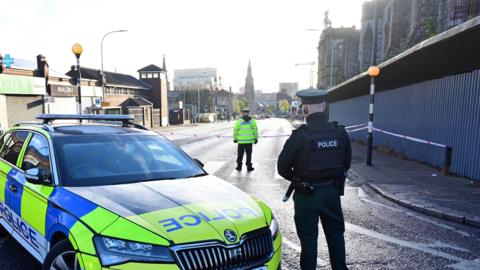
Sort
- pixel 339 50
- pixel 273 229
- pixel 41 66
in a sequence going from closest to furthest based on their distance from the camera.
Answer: pixel 273 229 < pixel 41 66 < pixel 339 50

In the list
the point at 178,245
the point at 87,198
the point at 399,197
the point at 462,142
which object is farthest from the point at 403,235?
the point at 462,142

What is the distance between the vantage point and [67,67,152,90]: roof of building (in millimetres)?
44250

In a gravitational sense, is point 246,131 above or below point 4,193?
above

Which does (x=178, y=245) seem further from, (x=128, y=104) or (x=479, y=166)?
(x=128, y=104)

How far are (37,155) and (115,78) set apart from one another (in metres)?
51.1

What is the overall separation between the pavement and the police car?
4507 mm

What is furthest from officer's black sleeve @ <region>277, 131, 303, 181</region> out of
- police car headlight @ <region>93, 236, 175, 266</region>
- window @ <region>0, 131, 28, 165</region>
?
window @ <region>0, 131, 28, 165</region>

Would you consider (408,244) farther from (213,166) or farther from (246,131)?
(213,166)

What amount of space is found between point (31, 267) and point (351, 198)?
19.8ft

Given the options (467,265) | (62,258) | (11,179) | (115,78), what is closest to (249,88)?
(115,78)

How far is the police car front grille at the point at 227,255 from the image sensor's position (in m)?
2.43

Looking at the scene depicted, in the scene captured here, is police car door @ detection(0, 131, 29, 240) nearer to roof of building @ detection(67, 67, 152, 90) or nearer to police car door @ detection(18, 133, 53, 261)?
police car door @ detection(18, 133, 53, 261)

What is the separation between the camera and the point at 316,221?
11.1 ft

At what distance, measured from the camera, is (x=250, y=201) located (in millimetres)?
3299
